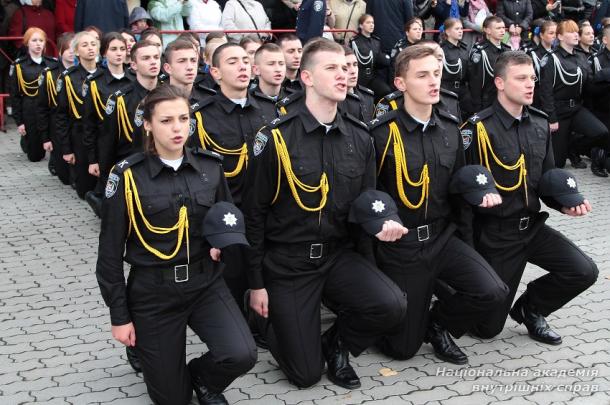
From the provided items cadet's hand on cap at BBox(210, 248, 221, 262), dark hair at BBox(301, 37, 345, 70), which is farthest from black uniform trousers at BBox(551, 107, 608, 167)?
cadet's hand on cap at BBox(210, 248, 221, 262)

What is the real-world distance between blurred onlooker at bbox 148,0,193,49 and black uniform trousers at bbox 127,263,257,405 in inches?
317

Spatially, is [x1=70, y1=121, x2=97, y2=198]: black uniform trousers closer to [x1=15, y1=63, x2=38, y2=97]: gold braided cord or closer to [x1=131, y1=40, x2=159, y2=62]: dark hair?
[x1=131, y1=40, x2=159, y2=62]: dark hair

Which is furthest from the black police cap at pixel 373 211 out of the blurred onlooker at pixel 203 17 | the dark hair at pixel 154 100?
the blurred onlooker at pixel 203 17

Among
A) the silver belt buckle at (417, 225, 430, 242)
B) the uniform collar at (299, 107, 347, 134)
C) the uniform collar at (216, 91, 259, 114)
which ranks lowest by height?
the silver belt buckle at (417, 225, 430, 242)

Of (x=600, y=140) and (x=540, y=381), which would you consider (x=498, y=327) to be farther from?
(x=600, y=140)

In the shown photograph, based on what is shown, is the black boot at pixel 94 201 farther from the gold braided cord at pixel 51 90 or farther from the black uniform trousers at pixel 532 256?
the black uniform trousers at pixel 532 256

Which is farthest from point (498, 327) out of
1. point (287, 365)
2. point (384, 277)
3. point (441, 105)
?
point (441, 105)

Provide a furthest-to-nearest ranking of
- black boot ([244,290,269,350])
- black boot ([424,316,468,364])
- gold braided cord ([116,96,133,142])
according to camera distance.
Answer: gold braided cord ([116,96,133,142]) < black boot ([244,290,269,350]) < black boot ([424,316,468,364])

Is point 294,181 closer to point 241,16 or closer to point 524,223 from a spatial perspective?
point 524,223

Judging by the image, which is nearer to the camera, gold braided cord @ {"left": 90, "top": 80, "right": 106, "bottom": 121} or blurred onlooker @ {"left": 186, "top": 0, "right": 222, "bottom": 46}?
gold braided cord @ {"left": 90, "top": 80, "right": 106, "bottom": 121}

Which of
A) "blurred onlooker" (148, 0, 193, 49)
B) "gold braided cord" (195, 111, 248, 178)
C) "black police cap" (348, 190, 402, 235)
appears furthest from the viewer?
"blurred onlooker" (148, 0, 193, 49)

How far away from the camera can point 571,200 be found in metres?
5.52

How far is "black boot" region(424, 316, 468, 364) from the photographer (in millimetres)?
5547

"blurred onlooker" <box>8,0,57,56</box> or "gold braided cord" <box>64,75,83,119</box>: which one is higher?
"blurred onlooker" <box>8,0,57,56</box>
